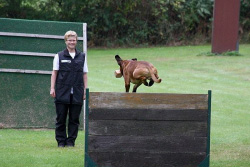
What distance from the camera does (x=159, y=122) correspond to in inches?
289

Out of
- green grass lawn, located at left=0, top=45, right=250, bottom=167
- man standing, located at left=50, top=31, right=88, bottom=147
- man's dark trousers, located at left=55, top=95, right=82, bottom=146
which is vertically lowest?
green grass lawn, located at left=0, top=45, right=250, bottom=167

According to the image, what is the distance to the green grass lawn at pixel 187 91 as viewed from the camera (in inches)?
348

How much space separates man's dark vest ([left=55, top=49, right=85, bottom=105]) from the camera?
923 cm

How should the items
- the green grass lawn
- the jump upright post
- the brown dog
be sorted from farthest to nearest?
the green grass lawn
the brown dog
the jump upright post

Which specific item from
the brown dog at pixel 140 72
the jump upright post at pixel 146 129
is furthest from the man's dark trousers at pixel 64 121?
the jump upright post at pixel 146 129

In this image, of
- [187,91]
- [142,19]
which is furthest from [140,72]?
[142,19]

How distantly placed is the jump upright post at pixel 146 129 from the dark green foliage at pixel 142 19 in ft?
82.6

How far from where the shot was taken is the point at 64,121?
31.1ft

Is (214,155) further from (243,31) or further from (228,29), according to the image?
(243,31)

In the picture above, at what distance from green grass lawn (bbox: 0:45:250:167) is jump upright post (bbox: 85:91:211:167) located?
3.57ft

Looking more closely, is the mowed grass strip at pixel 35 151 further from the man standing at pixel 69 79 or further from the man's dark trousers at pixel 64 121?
the man standing at pixel 69 79

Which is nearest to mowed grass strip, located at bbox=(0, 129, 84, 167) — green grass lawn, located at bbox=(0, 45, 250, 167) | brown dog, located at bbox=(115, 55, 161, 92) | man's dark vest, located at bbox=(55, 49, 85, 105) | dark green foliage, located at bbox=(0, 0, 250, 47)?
green grass lawn, located at bbox=(0, 45, 250, 167)

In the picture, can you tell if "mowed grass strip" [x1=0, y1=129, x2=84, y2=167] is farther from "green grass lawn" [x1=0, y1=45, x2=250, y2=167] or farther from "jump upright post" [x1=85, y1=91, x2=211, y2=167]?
"jump upright post" [x1=85, y1=91, x2=211, y2=167]

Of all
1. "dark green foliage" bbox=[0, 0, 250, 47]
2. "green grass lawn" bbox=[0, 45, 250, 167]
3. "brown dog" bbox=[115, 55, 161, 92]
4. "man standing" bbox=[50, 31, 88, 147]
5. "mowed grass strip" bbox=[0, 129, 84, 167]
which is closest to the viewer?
"brown dog" bbox=[115, 55, 161, 92]
